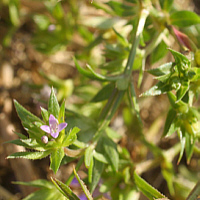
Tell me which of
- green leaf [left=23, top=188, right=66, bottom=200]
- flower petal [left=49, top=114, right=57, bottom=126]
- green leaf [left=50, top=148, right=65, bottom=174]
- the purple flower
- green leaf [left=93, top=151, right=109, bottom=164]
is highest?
flower petal [left=49, top=114, right=57, bottom=126]

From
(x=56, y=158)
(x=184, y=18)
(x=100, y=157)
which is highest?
(x=184, y=18)

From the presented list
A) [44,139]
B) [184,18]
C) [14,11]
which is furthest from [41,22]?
[44,139]

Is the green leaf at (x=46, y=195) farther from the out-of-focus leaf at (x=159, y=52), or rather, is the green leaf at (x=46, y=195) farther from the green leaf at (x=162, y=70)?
the out-of-focus leaf at (x=159, y=52)

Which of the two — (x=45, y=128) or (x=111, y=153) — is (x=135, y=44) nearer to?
(x=111, y=153)

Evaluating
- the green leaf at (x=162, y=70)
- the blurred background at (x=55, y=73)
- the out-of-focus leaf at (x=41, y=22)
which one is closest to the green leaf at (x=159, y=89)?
the green leaf at (x=162, y=70)

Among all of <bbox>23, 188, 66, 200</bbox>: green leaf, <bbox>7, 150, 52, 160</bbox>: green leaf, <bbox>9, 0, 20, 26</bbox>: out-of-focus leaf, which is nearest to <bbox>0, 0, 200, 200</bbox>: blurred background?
<bbox>9, 0, 20, 26</bbox>: out-of-focus leaf

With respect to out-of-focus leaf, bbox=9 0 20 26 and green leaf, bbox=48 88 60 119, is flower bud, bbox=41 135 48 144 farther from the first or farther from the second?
out-of-focus leaf, bbox=9 0 20 26
